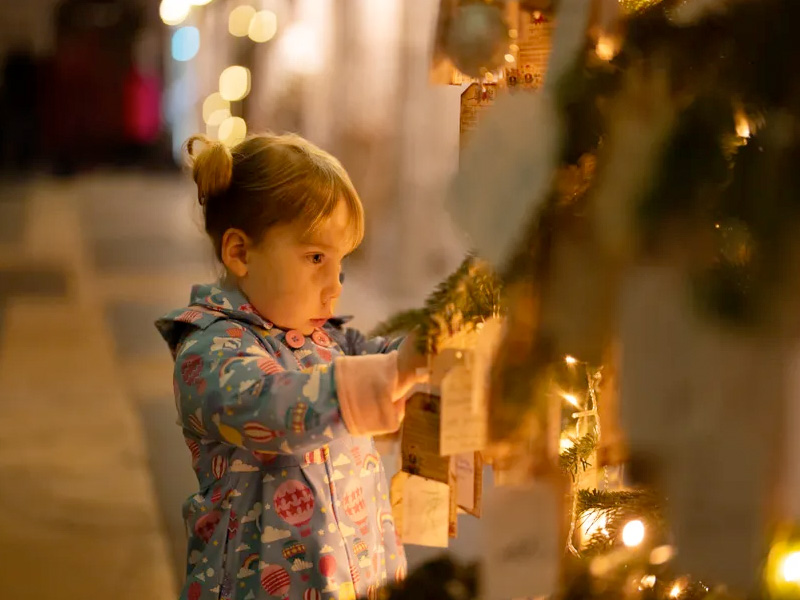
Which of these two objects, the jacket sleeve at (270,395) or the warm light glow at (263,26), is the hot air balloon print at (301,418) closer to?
the jacket sleeve at (270,395)

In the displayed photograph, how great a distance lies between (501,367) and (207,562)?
1.83 ft

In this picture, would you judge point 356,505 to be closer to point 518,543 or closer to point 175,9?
point 518,543

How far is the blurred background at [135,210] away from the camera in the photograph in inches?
86.7

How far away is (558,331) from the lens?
544 millimetres

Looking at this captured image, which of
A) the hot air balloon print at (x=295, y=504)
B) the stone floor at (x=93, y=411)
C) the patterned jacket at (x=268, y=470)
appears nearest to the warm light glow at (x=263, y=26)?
the stone floor at (x=93, y=411)

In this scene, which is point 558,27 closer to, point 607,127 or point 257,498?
point 607,127

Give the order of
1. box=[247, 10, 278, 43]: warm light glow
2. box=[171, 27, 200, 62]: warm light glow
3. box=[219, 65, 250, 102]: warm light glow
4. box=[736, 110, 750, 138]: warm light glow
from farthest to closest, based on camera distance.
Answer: box=[171, 27, 200, 62]: warm light glow, box=[219, 65, 250, 102]: warm light glow, box=[247, 10, 278, 43]: warm light glow, box=[736, 110, 750, 138]: warm light glow

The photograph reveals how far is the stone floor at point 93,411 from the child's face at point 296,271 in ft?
0.68

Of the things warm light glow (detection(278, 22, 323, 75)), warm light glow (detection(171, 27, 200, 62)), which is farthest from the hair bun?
warm light glow (detection(171, 27, 200, 62))

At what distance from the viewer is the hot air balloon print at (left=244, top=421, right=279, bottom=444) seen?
86 cm

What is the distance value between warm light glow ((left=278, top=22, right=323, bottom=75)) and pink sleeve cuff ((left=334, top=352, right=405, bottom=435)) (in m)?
2.90

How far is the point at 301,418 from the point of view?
0.83 metres

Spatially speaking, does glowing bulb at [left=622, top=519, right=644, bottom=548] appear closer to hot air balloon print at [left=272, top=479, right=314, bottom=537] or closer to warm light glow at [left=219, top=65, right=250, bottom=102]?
hot air balloon print at [left=272, top=479, right=314, bottom=537]

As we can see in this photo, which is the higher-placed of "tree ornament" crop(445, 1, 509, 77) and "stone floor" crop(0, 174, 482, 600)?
"tree ornament" crop(445, 1, 509, 77)
